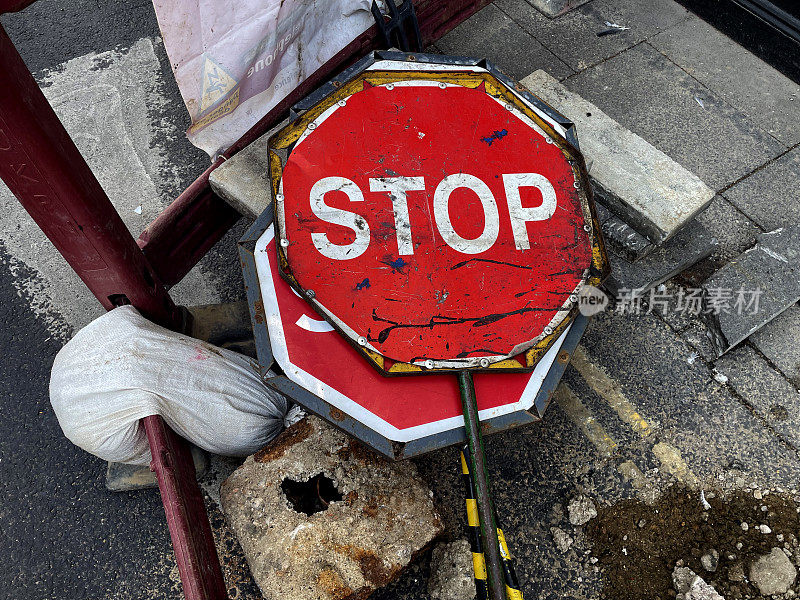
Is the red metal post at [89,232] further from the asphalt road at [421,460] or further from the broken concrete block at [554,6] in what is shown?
the broken concrete block at [554,6]

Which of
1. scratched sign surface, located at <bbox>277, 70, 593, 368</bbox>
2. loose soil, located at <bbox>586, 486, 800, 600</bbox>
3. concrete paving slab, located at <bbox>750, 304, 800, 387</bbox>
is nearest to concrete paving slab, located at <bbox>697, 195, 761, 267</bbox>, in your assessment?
concrete paving slab, located at <bbox>750, 304, 800, 387</bbox>

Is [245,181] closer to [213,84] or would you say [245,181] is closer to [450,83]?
[213,84]

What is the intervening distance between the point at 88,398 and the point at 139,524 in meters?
0.73

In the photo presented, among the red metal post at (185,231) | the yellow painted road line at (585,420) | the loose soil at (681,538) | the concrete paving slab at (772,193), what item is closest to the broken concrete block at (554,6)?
the concrete paving slab at (772,193)

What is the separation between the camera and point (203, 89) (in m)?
2.73

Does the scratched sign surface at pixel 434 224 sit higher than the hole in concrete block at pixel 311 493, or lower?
higher

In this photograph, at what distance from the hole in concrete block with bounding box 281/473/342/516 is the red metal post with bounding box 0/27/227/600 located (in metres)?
0.32

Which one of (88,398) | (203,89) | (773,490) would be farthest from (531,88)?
(88,398)

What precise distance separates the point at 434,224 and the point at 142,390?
119 centimetres

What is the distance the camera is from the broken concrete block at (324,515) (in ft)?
7.13

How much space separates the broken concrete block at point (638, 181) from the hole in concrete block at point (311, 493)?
179 centimetres

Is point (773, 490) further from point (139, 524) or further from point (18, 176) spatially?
point (18, 176)

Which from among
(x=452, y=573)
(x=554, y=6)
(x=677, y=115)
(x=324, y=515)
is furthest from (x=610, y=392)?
(x=554, y=6)

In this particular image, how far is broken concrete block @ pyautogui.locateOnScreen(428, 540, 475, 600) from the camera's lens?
2336 mm
